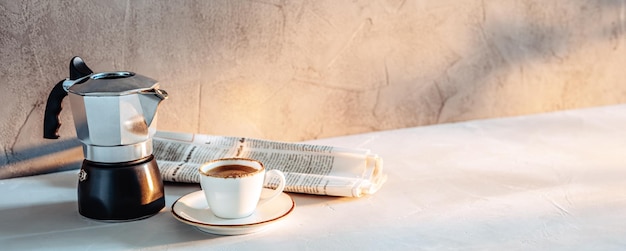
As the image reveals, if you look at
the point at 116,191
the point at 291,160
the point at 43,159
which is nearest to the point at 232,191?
the point at 116,191

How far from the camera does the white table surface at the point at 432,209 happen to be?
37.9 inches

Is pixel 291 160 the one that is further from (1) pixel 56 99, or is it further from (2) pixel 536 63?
(2) pixel 536 63

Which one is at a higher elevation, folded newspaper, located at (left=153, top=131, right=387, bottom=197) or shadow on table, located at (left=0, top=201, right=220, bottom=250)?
folded newspaper, located at (left=153, top=131, right=387, bottom=197)

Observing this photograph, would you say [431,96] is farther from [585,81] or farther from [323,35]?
[585,81]

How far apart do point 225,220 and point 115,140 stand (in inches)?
7.1

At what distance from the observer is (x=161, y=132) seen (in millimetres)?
1292

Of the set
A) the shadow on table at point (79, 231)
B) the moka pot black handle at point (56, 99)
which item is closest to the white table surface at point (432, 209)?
the shadow on table at point (79, 231)

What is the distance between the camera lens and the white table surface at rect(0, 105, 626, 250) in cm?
96

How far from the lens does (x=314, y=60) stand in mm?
1421

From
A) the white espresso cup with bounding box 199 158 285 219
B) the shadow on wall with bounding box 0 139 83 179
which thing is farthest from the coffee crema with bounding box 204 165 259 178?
the shadow on wall with bounding box 0 139 83 179

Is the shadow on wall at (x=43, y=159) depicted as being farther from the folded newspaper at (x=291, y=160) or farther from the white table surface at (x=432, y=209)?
the folded newspaper at (x=291, y=160)

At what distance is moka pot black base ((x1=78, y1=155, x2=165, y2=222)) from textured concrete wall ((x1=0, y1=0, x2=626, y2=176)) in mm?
250

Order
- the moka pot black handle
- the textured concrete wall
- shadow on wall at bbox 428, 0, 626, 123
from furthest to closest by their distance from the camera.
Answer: shadow on wall at bbox 428, 0, 626, 123
the textured concrete wall
the moka pot black handle

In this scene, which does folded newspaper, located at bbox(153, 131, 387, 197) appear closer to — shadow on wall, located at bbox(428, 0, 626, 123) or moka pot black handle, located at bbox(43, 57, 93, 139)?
moka pot black handle, located at bbox(43, 57, 93, 139)
